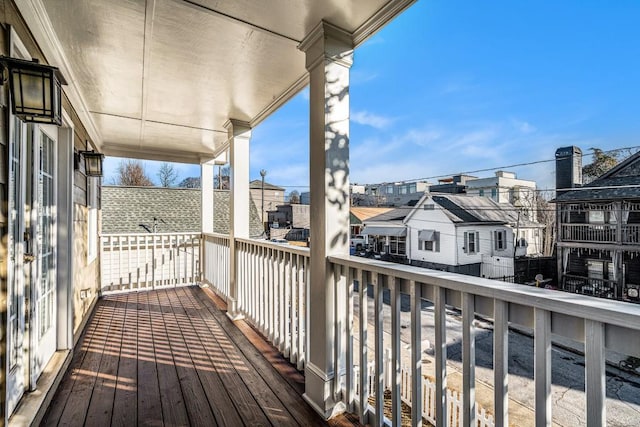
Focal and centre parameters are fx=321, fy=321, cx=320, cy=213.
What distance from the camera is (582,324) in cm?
97

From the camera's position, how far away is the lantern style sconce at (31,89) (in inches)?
56.4

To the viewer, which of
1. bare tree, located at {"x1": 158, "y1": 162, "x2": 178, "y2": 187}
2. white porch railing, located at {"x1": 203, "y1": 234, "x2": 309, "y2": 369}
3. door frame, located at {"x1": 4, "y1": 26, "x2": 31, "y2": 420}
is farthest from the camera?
bare tree, located at {"x1": 158, "y1": 162, "x2": 178, "y2": 187}

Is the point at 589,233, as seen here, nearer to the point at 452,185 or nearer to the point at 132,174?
the point at 452,185

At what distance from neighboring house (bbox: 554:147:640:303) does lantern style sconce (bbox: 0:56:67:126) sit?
2.45 meters

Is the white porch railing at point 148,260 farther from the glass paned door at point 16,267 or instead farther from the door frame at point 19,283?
the glass paned door at point 16,267

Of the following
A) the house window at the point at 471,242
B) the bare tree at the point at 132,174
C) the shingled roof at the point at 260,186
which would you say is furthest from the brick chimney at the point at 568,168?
the shingled roof at the point at 260,186

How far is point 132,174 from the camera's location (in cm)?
1436

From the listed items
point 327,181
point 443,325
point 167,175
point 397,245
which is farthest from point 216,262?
point 167,175

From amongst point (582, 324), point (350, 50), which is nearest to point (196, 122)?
point (350, 50)

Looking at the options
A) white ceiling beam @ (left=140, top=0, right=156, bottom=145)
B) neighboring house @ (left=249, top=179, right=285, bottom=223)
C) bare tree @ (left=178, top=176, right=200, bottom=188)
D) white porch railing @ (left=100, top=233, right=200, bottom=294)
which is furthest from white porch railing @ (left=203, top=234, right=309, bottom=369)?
neighboring house @ (left=249, top=179, right=285, bottom=223)

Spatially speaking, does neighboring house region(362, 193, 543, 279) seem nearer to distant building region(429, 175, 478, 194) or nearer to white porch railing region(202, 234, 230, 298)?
distant building region(429, 175, 478, 194)

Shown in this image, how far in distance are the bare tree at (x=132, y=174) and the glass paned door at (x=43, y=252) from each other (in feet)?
41.9

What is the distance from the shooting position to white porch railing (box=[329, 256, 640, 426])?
3.02 feet

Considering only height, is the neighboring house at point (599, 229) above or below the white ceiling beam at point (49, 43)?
below
